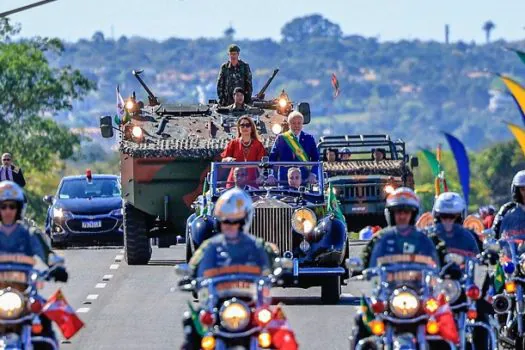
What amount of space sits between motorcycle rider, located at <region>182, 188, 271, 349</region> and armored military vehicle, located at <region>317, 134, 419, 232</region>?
24944 millimetres

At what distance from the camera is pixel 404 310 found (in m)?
16.6

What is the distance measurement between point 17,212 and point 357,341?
2.71 metres

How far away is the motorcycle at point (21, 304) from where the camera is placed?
16.7 m

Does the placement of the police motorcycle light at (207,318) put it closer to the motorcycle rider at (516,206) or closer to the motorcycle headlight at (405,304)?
the motorcycle headlight at (405,304)

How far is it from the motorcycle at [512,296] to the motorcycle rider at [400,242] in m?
2.62

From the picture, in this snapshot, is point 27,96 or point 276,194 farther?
point 27,96

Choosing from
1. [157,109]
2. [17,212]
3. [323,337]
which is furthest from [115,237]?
[17,212]

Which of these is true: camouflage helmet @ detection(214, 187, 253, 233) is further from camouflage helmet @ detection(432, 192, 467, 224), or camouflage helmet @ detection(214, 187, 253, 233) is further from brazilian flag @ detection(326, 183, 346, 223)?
brazilian flag @ detection(326, 183, 346, 223)

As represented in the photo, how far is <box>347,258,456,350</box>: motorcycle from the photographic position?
1658 cm

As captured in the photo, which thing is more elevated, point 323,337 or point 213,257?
point 213,257

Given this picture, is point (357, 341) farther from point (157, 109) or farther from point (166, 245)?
point (166, 245)

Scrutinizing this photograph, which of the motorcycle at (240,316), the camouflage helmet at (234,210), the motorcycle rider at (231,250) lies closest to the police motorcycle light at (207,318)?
the motorcycle at (240,316)

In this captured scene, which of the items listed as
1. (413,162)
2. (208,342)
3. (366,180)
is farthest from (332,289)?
(413,162)

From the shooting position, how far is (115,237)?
38875 millimetres
